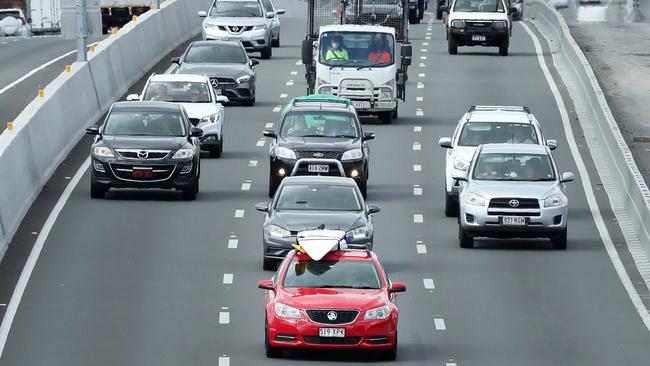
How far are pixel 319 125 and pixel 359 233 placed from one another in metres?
8.95

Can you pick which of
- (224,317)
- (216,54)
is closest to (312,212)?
(224,317)

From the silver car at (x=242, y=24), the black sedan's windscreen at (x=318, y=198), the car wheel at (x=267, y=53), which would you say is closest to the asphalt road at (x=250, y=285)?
the black sedan's windscreen at (x=318, y=198)

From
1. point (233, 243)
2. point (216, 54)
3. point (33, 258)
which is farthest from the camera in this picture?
point (216, 54)

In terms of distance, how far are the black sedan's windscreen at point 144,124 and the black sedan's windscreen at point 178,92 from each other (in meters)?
5.27

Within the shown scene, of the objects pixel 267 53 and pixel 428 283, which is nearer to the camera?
pixel 428 283

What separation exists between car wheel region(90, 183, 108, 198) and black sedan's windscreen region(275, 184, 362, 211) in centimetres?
631

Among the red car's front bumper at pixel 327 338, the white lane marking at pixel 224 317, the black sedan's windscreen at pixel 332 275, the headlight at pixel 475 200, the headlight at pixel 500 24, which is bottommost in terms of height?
the headlight at pixel 500 24

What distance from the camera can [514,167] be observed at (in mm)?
31594

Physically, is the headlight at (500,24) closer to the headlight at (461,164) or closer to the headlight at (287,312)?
the headlight at (461,164)

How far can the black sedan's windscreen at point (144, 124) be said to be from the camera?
3466 centimetres

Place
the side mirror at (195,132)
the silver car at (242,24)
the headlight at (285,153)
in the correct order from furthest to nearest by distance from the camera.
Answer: the silver car at (242,24) < the headlight at (285,153) < the side mirror at (195,132)

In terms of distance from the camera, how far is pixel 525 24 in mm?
74375

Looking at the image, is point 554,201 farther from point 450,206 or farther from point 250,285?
point 250,285

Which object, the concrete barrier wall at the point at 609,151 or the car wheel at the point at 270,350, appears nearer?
the car wheel at the point at 270,350
